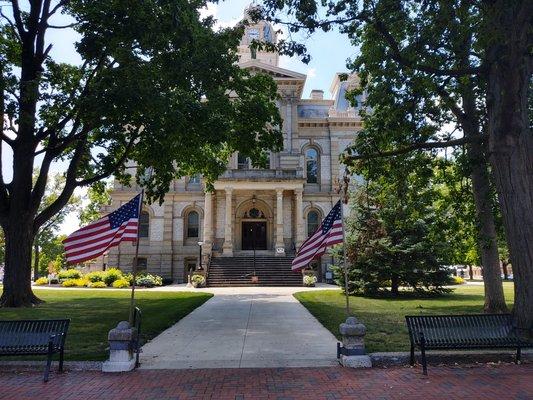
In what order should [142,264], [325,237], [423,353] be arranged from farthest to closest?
[142,264] < [325,237] < [423,353]

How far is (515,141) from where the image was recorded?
9.98 meters

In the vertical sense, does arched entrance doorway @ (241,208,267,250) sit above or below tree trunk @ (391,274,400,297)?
above

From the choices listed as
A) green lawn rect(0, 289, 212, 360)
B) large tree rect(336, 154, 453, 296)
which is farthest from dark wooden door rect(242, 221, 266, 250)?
green lawn rect(0, 289, 212, 360)

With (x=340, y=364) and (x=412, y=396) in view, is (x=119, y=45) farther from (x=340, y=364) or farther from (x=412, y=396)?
(x=412, y=396)

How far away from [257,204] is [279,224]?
400cm

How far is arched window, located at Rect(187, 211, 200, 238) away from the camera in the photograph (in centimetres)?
3922

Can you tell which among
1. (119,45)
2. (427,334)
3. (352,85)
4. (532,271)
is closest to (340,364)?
(427,334)

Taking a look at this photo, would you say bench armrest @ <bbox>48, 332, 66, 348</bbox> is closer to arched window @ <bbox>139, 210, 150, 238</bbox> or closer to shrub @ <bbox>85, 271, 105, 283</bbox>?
shrub @ <bbox>85, 271, 105, 283</bbox>

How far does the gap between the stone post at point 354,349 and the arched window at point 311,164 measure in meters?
32.2

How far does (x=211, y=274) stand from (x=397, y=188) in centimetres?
1864

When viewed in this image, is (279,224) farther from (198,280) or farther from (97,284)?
(97,284)

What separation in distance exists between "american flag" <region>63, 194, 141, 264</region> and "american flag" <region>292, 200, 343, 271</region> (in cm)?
373

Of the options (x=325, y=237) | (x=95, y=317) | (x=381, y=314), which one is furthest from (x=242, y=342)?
(x=95, y=317)

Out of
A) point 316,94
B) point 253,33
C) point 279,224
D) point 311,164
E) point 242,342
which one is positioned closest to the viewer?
point 242,342
